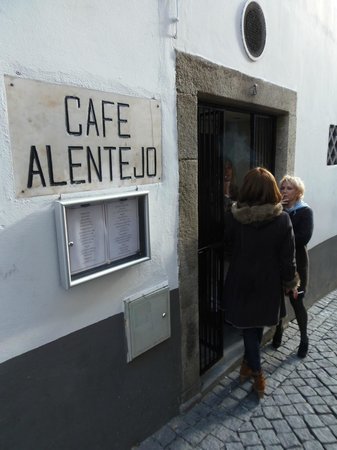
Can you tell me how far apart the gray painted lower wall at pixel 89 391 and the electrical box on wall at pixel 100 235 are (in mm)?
376

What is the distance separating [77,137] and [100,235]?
21.1 inches

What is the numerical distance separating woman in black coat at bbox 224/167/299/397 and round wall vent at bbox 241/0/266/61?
1093mm

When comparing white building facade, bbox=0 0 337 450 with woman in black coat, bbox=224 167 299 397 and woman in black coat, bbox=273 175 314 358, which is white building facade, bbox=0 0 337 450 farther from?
woman in black coat, bbox=273 175 314 358

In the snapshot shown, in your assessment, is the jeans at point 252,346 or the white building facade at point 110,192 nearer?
the white building facade at point 110,192

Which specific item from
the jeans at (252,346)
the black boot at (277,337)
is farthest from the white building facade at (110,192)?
the black boot at (277,337)

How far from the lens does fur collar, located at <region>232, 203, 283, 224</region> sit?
8.35 ft

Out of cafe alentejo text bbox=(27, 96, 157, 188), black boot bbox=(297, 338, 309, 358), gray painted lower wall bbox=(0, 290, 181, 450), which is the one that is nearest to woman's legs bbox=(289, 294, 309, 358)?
black boot bbox=(297, 338, 309, 358)

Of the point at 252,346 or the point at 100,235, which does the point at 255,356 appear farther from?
the point at 100,235

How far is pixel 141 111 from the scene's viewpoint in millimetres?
2031

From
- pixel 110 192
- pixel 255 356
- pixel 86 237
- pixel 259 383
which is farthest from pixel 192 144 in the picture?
pixel 259 383

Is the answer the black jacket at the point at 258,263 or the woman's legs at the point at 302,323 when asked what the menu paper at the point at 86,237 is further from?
the woman's legs at the point at 302,323

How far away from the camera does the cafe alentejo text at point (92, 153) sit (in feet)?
5.26

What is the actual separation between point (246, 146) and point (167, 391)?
2546 millimetres

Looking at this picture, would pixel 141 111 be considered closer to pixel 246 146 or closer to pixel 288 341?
pixel 246 146
